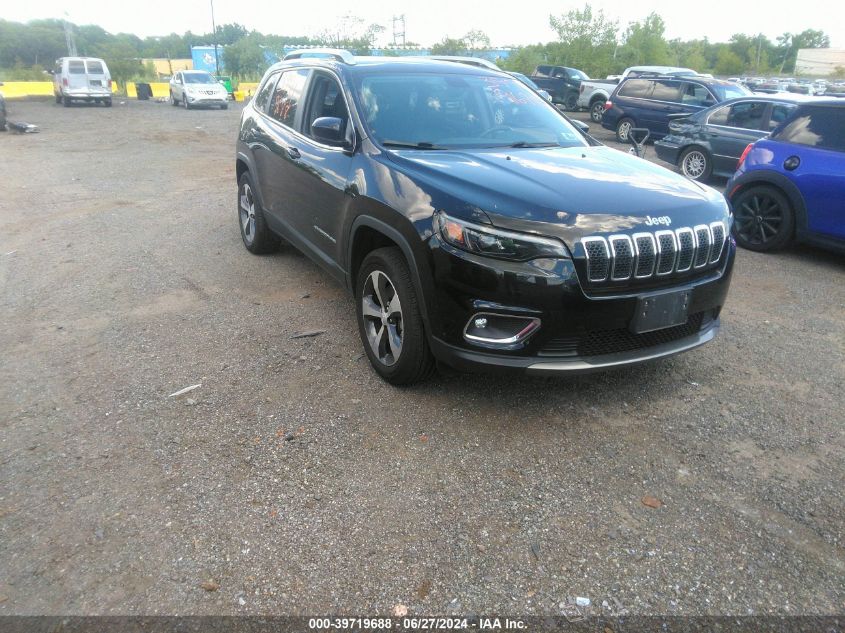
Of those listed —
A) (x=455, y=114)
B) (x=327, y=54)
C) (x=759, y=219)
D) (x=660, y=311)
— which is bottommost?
(x=759, y=219)

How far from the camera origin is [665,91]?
15.5 m

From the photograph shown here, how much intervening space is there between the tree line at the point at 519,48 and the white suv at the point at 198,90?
1525cm

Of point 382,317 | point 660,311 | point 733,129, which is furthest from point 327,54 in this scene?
point 733,129

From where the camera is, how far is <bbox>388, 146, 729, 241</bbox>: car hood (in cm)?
304

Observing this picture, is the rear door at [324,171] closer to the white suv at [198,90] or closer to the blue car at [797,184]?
the blue car at [797,184]

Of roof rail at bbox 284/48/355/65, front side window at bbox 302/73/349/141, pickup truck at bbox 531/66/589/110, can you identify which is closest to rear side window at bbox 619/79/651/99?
pickup truck at bbox 531/66/589/110

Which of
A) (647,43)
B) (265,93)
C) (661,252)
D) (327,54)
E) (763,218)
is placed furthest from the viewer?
(647,43)

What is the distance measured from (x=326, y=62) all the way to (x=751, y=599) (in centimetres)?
421

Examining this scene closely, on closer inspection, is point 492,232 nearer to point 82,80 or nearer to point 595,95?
point 595,95

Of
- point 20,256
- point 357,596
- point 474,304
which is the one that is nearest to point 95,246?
point 20,256

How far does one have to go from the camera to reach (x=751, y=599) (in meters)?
2.30

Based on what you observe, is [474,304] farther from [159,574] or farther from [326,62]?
[326,62]

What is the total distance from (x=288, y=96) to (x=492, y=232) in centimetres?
302

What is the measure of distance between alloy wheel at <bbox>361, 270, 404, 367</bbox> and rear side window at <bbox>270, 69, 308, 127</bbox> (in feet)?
6.45
